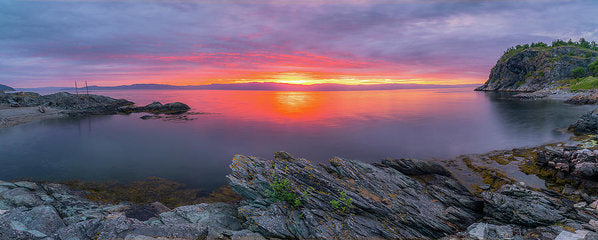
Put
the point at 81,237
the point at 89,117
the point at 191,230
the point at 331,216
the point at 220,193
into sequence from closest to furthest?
the point at 81,237
the point at 191,230
the point at 331,216
the point at 220,193
the point at 89,117

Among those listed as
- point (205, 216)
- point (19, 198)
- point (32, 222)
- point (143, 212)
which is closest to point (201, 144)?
point (19, 198)

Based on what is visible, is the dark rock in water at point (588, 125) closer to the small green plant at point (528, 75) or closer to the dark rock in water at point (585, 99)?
the dark rock in water at point (585, 99)

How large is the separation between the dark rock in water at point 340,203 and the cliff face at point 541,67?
188796mm

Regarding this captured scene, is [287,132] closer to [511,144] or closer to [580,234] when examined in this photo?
[511,144]

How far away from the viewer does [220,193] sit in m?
22.0

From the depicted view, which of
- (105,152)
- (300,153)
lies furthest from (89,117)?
(300,153)

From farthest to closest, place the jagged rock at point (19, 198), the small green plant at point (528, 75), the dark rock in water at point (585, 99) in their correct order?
1. the small green plant at point (528, 75)
2. the dark rock in water at point (585, 99)
3. the jagged rock at point (19, 198)

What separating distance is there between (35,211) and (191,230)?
359 inches

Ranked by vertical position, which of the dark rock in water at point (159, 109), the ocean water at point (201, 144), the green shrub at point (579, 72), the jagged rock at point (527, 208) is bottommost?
the ocean water at point (201, 144)

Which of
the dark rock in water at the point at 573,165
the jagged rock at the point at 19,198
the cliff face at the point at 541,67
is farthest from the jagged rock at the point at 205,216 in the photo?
the cliff face at the point at 541,67

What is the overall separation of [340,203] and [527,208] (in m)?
11.9

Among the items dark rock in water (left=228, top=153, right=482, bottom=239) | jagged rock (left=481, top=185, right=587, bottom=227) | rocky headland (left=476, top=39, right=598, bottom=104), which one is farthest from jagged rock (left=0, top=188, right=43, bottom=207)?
A: rocky headland (left=476, top=39, right=598, bottom=104)

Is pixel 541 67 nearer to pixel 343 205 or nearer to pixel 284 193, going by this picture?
pixel 343 205

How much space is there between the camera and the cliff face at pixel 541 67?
13925 centimetres
